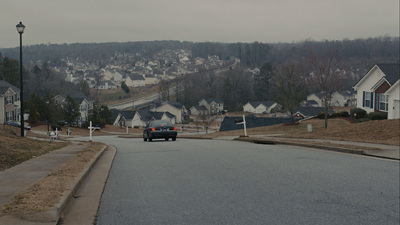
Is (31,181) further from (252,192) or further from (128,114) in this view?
(128,114)

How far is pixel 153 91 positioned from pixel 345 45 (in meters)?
81.2

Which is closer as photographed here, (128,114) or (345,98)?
(128,114)

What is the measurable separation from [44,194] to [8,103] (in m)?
59.7

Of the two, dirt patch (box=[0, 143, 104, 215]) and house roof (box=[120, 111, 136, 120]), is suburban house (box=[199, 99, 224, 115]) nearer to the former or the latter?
house roof (box=[120, 111, 136, 120])

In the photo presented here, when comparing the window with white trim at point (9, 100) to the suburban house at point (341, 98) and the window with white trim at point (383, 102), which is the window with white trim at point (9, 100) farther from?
the suburban house at point (341, 98)

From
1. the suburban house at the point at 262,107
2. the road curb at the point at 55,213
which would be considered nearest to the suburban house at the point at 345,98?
the suburban house at the point at 262,107

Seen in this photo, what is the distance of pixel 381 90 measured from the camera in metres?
40.1

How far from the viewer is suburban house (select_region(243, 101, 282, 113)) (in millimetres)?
117812

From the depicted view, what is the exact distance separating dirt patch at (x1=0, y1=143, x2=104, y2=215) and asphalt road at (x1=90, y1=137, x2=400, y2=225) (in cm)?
83

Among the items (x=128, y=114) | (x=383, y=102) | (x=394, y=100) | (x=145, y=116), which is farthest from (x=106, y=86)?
(x=394, y=100)

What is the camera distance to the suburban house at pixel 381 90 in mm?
36188

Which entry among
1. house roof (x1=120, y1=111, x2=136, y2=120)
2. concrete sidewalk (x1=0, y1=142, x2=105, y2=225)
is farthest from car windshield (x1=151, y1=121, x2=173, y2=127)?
house roof (x1=120, y1=111, x2=136, y2=120)

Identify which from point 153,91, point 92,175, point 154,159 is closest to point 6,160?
point 92,175

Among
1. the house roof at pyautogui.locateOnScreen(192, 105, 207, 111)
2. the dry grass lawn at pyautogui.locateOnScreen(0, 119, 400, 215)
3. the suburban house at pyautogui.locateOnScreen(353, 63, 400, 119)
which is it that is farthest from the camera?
the house roof at pyautogui.locateOnScreen(192, 105, 207, 111)
